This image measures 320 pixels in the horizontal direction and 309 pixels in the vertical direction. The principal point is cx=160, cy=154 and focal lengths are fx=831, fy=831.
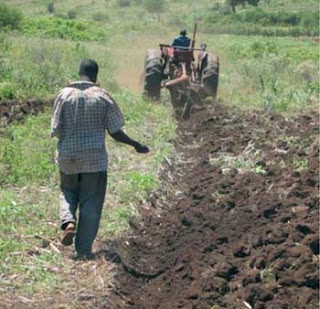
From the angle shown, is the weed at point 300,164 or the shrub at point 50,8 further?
the shrub at point 50,8

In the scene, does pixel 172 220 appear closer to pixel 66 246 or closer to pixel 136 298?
pixel 66 246

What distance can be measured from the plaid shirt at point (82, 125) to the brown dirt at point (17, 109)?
228 inches

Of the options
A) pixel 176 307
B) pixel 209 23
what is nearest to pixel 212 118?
pixel 176 307

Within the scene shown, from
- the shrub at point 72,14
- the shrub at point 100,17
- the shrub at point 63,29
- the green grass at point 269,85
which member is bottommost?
the shrub at point 72,14

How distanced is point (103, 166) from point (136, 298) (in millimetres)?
1301

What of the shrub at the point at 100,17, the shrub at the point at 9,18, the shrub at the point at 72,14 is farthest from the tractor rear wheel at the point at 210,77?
the shrub at the point at 72,14

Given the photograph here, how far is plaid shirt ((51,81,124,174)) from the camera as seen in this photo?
7.19 meters

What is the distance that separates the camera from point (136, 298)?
258 inches

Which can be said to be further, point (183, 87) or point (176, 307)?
point (183, 87)

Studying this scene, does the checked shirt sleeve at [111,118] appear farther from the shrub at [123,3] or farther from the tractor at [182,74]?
the shrub at [123,3]

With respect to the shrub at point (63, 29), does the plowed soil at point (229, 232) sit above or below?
above

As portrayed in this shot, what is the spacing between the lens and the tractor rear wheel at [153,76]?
15805 millimetres

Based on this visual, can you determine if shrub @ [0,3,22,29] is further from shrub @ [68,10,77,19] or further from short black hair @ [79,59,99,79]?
short black hair @ [79,59,99,79]

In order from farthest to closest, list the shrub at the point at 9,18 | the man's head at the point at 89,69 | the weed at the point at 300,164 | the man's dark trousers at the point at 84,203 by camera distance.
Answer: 1. the shrub at the point at 9,18
2. the weed at the point at 300,164
3. the man's head at the point at 89,69
4. the man's dark trousers at the point at 84,203
